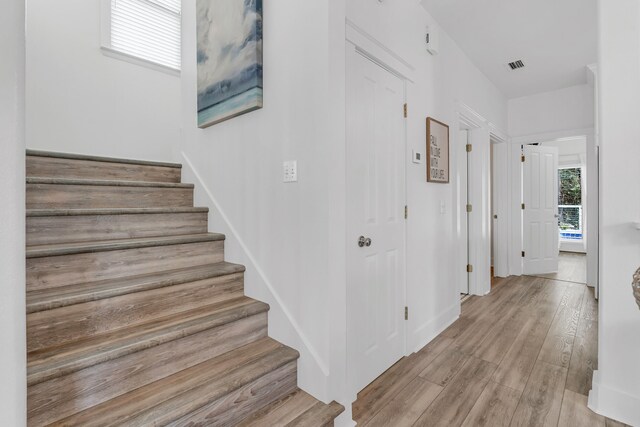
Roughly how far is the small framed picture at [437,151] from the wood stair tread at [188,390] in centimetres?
188

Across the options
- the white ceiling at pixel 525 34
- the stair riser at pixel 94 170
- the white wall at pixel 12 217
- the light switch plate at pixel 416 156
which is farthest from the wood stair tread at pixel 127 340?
the white ceiling at pixel 525 34

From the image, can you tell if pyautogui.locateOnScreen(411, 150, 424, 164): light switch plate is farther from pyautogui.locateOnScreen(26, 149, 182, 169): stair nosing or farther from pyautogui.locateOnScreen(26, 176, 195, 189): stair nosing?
pyautogui.locateOnScreen(26, 149, 182, 169): stair nosing

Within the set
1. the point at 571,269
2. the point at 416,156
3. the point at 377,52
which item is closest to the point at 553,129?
the point at 571,269

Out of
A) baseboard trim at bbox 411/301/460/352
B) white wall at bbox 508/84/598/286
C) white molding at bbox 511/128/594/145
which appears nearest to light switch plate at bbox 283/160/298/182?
baseboard trim at bbox 411/301/460/352

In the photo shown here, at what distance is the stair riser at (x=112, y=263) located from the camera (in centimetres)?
146

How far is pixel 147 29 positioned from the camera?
3.34m

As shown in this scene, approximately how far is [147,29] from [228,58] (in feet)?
6.57

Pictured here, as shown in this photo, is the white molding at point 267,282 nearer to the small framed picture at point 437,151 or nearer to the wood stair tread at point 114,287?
the wood stair tread at point 114,287

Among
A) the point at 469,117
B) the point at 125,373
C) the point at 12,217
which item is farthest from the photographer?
the point at 469,117

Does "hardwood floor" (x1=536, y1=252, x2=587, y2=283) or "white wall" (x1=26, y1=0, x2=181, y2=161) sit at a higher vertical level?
"white wall" (x1=26, y1=0, x2=181, y2=161)

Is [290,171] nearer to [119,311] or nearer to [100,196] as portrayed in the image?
[119,311]

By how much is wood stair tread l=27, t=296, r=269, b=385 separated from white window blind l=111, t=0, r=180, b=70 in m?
3.00

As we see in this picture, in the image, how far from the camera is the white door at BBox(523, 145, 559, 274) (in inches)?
194

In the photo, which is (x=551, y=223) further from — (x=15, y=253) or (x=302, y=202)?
(x=15, y=253)
